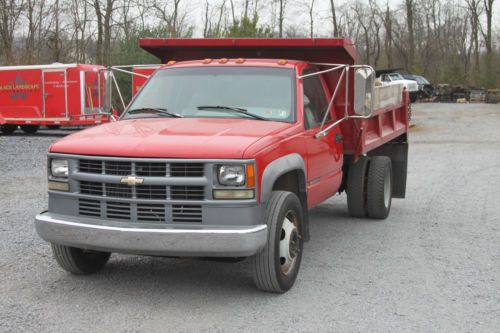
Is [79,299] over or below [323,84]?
below

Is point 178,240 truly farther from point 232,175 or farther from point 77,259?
point 77,259

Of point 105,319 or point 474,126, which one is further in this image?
point 474,126

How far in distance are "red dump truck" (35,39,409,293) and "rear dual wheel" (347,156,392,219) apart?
4.03ft

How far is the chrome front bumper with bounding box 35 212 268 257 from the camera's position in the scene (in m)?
4.67

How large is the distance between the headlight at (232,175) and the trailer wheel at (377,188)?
392cm

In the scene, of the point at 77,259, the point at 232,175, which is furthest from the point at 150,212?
the point at 77,259

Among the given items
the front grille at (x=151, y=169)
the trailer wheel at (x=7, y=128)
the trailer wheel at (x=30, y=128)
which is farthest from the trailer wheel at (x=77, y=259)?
the trailer wheel at (x=30, y=128)

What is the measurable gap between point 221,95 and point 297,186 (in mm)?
1175

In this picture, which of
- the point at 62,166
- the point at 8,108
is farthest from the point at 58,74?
the point at 62,166

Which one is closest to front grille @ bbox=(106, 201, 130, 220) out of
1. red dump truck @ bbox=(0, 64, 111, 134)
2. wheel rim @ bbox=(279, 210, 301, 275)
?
wheel rim @ bbox=(279, 210, 301, 275)

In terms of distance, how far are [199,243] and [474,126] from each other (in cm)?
2447

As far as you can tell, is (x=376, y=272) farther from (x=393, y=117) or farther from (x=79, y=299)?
(x=393, y=117)

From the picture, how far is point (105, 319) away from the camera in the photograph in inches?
184

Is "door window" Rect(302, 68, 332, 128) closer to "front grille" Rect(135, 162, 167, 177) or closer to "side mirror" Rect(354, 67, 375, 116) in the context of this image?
"side mirror" Rect(354, 67, 375, 116)
